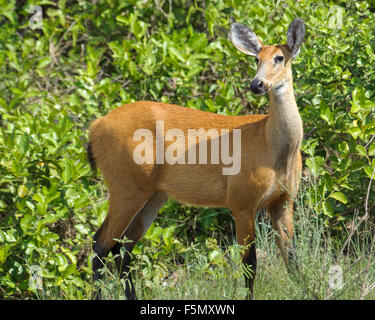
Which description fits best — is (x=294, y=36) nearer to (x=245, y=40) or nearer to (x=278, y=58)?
(x=278, y=58)

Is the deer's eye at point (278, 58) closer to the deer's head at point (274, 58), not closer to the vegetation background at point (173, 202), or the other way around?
the deer's head at point (274, 58)

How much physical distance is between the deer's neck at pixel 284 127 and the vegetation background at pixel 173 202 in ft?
1.20

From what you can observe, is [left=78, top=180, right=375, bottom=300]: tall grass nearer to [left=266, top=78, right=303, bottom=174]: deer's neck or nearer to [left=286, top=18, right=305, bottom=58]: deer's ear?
[left=266, top=78, right=303, bottom=174]: deer's neck

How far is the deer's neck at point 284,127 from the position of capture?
4746 millimetres

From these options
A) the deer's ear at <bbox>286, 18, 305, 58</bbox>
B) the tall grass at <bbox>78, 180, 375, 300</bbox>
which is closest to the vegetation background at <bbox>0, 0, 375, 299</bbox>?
the tall grass at <bbox>78, 180, 375, 300</bbox>

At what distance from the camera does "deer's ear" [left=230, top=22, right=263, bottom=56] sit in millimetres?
4996

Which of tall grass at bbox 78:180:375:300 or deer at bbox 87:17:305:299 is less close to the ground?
deer at bbox 87:17:305:299

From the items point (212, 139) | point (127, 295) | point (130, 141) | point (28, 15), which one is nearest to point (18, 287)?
point (127, 295)

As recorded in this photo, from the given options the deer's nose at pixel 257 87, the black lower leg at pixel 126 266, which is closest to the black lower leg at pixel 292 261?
the deer's nose at pixel 257 87

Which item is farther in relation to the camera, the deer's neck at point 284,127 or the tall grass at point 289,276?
the deer's neck at point 284,127

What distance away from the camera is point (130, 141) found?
5332 millimetres

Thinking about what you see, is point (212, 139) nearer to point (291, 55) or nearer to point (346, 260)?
point (291, 55)

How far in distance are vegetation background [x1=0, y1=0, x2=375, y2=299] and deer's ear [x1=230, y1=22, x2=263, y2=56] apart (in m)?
0.89

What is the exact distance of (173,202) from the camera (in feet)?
21.0
